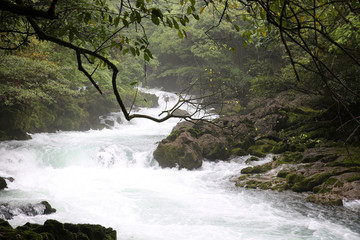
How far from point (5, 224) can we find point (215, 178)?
756 cm

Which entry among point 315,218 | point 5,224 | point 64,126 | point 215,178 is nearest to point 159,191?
point 215,178

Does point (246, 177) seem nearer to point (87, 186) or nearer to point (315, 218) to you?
point (315, 218)

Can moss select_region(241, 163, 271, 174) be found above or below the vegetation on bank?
below

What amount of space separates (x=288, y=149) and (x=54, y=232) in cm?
939

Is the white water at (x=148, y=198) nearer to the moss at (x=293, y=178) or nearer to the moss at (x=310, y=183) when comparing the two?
the moss at (x=310, y=183)

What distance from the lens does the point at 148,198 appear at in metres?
8.59

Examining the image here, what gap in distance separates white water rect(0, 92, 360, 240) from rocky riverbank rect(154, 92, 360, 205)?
496 mm

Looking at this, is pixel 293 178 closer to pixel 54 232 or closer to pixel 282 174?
pixel 282 174

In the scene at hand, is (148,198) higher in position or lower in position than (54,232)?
→ lower

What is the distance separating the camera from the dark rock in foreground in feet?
10.6

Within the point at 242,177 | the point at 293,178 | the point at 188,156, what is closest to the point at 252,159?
the point at 242,177

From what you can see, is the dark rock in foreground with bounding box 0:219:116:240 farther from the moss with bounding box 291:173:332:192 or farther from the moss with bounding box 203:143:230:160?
the moss with bounding box 203:143:230:160

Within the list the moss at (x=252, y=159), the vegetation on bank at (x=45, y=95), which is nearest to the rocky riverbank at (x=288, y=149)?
the moss at (x=252, y=159)

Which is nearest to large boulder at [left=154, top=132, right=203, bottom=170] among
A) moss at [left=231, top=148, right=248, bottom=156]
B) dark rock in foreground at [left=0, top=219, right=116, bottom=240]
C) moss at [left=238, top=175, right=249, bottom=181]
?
moss at [left=231, top=148, right=248, bottom=156]
